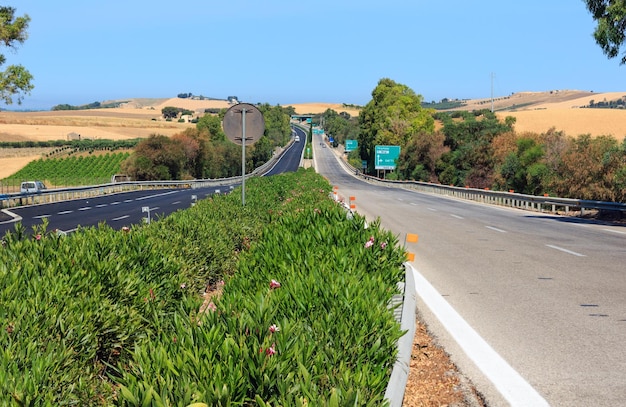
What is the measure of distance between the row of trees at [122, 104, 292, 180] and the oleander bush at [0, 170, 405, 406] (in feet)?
256

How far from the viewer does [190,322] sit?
485cm

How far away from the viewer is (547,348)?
745cm

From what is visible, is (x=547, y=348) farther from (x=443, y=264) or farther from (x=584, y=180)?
(x=584, y=180)

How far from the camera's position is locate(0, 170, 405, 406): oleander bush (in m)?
3.83

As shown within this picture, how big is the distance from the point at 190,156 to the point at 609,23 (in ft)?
287

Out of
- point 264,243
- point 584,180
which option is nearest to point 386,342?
point 264,243

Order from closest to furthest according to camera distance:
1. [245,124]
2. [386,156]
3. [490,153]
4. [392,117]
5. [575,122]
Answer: [245,124] < [490,153] < [386,156] < [575,122] < [392,117]

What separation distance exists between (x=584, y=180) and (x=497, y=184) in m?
22.2

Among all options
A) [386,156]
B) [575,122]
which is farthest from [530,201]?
[575,122]

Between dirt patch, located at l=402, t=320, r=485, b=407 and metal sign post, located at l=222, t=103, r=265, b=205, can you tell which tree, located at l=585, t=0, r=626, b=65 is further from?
dirt patch, located at l=402, t=320, r=485, b=407

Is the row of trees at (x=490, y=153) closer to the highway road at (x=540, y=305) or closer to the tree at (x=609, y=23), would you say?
the tree at (x=609, y=23)

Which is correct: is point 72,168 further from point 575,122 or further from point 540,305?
point 540,305

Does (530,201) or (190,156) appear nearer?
(530,201)

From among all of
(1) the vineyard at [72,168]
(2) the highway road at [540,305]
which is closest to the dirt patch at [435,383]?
(2) the highway road at [540,305]
